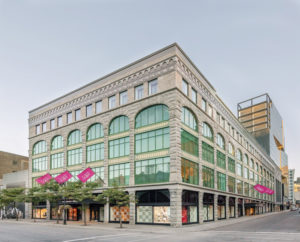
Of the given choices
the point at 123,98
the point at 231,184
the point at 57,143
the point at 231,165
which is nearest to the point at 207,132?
the point at 123,98

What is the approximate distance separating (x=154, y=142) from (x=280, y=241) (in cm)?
1946

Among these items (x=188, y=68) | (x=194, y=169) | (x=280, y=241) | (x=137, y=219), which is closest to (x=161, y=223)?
(x=137, y=219)

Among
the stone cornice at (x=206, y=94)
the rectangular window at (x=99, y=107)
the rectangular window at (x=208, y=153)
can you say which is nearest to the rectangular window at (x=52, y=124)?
the rectangular window at (x=99, y=107)

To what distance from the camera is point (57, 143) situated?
53.2 metres

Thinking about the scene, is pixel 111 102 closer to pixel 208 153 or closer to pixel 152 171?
pixel 152 171

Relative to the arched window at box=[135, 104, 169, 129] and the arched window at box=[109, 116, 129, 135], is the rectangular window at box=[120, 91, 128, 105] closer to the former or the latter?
the arched window at box=[109, 116, 129, 135]

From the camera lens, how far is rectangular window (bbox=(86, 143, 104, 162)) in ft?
146

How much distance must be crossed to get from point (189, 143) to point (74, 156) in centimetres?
1971

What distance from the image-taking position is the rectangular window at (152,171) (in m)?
35.8

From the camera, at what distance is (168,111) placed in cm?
3697

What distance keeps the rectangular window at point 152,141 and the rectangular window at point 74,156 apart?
41.7ft

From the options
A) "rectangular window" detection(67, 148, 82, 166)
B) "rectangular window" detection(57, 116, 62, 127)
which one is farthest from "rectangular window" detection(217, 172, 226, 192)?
"rectangular window" detection(57, 116, 62, 127)

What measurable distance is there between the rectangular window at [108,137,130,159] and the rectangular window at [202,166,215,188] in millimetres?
11361

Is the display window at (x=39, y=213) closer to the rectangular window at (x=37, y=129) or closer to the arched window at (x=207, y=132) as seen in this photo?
the rectangular window at (x=37, y=129)
